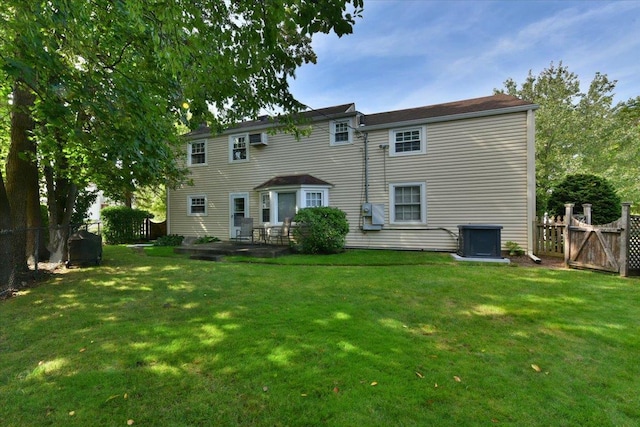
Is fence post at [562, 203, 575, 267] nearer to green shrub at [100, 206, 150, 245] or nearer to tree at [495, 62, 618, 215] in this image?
tree at [495, 62, 618, 215]

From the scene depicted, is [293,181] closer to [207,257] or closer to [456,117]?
[207,257]

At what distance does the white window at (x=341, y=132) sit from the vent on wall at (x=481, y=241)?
5.65 m

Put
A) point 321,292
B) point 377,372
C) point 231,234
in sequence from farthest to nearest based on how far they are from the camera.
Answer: point 231,234 < point 321,292 < point 377,372

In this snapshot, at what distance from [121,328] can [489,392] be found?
4.04 m

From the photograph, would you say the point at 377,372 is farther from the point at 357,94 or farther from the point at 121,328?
the point at 357,94

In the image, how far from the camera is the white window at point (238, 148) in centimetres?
1397

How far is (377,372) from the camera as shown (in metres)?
2.67

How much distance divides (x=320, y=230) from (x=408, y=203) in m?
3.72

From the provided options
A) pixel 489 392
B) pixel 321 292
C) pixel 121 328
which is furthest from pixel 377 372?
pixel 121 328

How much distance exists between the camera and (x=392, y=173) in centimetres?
1153

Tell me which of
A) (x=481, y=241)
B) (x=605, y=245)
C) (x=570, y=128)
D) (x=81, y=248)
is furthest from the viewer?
(x=570, y=128)

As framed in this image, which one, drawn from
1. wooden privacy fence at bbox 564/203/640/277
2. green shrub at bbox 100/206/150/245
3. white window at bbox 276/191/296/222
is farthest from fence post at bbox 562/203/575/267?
green shrub at bbox 100/206/150/245

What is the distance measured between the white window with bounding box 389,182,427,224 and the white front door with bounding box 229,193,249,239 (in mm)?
6542

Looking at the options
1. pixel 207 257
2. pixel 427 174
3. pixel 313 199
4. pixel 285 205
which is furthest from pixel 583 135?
pixel 207 257
